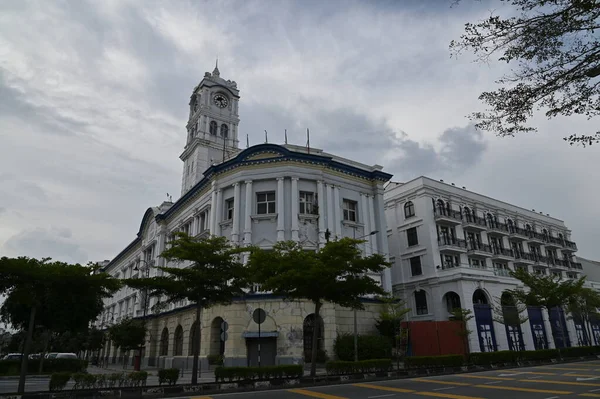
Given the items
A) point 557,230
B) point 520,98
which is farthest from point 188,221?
point 557,230

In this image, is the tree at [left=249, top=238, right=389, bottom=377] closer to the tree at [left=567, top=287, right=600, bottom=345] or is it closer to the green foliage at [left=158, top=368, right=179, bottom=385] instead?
the green foliage at [left=158, top=368, right=179, bottom=385]

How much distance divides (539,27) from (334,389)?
1357cm

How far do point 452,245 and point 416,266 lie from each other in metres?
3.90

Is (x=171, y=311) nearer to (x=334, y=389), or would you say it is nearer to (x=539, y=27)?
(x=334, y=389)

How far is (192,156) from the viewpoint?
55.3m

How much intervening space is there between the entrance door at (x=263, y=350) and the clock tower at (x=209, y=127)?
2861cm

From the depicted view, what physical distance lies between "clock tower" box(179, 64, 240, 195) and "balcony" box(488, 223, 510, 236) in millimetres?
31944

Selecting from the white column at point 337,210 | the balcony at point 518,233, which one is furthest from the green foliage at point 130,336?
the balcony at point 518,233

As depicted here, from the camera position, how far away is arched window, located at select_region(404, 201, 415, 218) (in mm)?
41812

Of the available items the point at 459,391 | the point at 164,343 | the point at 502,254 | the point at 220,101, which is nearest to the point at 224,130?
the point at 220,101

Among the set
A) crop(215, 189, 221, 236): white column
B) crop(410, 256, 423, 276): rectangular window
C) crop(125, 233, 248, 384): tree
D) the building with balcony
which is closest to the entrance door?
crop(215, 189, 221, 236): white column

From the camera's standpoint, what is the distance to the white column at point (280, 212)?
30.0 metres

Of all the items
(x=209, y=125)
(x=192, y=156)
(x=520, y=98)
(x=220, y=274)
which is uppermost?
(x=209, y=125)

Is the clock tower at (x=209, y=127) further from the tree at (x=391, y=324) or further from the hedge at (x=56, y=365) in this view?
the tree at (x=391, y=324)
